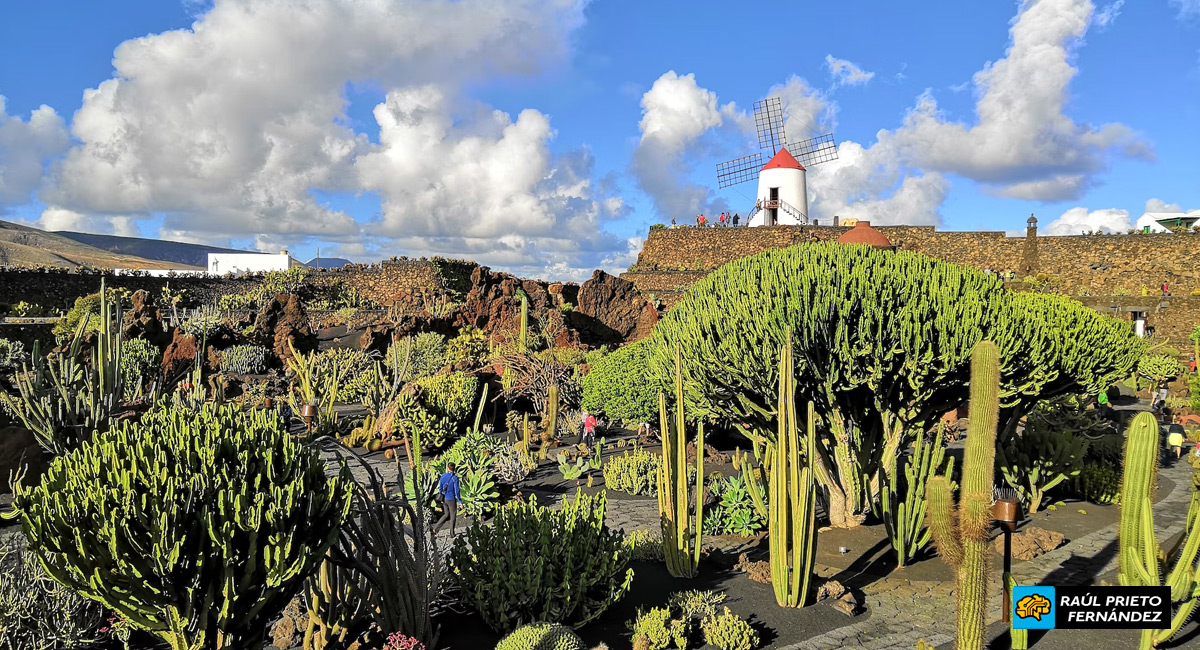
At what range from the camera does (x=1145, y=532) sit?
4555 mm

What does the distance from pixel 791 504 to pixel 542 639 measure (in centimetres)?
237

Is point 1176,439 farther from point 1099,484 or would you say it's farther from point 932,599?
point 932,599

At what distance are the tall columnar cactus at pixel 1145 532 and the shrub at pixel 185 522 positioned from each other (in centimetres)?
490

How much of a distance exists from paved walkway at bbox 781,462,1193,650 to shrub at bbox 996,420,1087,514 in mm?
935

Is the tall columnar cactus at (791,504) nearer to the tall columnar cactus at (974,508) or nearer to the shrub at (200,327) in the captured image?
the tall columnar cactus at (974,508)

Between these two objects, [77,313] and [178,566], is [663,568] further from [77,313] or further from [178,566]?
[77,313]

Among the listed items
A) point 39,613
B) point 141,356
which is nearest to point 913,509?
point 39,613

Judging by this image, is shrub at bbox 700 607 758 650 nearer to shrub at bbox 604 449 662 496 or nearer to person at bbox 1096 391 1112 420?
shrub at bbox 604 449 662 496

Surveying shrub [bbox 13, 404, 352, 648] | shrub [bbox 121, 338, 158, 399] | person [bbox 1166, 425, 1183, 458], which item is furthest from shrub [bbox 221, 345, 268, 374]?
person [bbox 1166, 425, 1183, 458]

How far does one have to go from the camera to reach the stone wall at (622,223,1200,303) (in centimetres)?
3164

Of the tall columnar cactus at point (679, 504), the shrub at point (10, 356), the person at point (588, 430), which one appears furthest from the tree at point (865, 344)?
the shrub at point (10, 356)

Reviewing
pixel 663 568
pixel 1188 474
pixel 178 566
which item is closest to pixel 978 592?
pixel 663 568

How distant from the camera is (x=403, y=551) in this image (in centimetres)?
481

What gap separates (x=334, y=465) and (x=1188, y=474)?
13904mm
